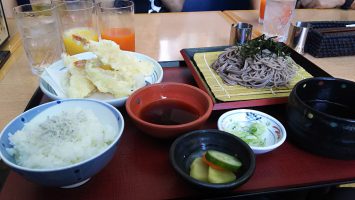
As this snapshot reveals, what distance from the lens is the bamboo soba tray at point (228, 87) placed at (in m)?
1.12

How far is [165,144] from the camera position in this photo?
99 centimetres

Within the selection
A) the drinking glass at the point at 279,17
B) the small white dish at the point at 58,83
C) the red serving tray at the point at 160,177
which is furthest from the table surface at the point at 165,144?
the drinking glass at the point at 279,17

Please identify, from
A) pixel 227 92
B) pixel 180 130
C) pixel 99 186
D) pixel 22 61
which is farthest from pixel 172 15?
pixel 99 186

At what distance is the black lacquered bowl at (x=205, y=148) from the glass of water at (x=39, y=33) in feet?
3.02

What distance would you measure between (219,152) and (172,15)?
1.72 m

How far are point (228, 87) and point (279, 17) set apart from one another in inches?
36.6

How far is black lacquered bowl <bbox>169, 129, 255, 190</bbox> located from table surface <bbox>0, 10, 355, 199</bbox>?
6 cm

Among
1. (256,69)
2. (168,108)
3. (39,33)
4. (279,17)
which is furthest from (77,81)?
(279,17)

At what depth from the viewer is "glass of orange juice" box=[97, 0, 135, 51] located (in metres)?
1.53

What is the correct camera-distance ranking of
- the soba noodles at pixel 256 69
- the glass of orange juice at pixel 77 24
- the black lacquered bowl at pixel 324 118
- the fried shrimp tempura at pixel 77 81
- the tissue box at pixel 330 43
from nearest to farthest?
the black lacquered bowl at pixel 324 118 < the fried shrimp tempura at pixel 77 81 < the soba noodles at pixel 256 69 < the glass of orange juice at pixel 77 24 < the tissue box at pixel 330 43

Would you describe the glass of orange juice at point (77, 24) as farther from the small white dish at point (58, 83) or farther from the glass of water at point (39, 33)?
the small white dish at point (58, 83)

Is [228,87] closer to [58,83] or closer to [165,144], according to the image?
[165,144]

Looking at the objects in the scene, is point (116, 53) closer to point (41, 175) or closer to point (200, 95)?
point (200, 95)

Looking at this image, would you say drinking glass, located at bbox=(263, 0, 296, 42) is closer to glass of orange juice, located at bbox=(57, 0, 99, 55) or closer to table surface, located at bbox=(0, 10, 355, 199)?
table surface, located at bbox=(0, 10, 355, 199)
